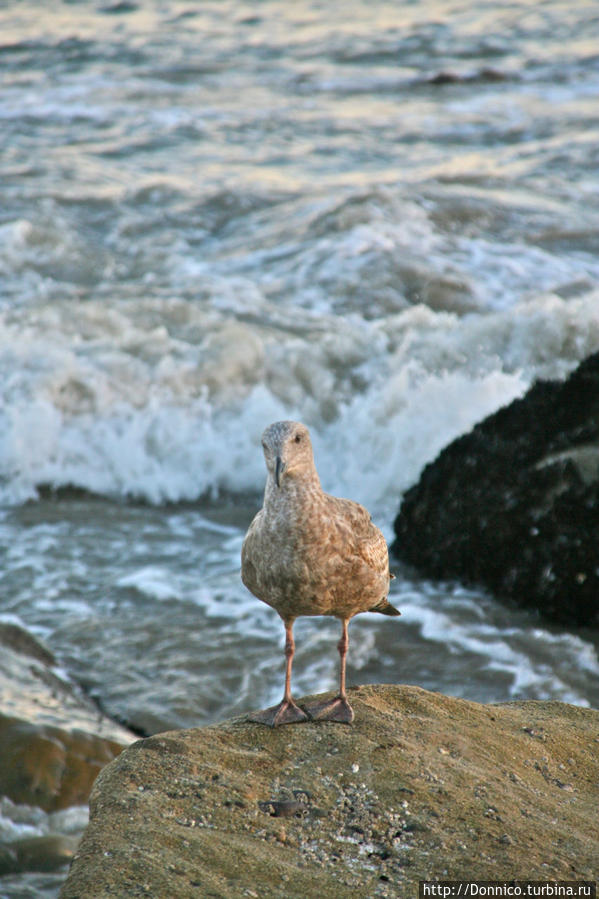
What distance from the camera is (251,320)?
481 inches

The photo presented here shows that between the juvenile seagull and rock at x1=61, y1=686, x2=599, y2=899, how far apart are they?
11.5 inches

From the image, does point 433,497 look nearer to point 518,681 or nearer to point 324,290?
point 518,681

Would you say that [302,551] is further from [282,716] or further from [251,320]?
[251,320]

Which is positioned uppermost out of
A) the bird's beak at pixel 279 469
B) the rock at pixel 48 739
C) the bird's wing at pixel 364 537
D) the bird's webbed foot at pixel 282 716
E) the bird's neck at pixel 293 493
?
the bird's beak at pixel 279 469

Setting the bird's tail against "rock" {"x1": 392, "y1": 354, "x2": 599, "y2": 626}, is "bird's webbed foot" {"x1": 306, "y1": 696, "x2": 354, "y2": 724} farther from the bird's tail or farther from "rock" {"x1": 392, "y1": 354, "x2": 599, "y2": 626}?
"rock" {"x1": 392, "y1": 354, "x2": 599, "y2": 626}

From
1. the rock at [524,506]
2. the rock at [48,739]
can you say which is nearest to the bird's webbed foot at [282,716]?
the rock at [48,739]

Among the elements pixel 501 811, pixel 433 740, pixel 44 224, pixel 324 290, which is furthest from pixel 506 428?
pixel 44 224

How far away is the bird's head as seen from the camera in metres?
3.76

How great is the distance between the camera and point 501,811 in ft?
10.7

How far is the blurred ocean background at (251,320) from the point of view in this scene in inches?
270

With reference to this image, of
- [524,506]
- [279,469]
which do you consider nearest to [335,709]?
[279,469]

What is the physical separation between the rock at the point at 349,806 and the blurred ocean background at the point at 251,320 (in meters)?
1.63

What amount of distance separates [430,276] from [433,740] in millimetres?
10220

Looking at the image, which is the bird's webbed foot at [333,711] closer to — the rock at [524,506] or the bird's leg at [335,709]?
the bird's leg at [335,709]
